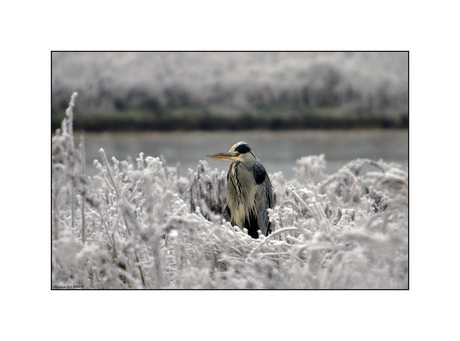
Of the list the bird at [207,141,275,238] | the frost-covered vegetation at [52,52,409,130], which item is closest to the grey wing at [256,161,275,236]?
the bird at [207,141,275,238]

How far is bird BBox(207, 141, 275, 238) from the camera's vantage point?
1.57 metres

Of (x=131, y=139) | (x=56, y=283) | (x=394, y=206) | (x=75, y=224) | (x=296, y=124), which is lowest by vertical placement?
(x=56, y=283)

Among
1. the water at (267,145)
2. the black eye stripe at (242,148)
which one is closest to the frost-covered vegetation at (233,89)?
the water at (267,145)

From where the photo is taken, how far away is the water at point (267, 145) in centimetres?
217

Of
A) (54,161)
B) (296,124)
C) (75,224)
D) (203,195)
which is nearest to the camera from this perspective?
(54,161)

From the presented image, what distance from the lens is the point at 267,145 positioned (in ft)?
8.09

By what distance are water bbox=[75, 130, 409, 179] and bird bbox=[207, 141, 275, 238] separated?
49 cm

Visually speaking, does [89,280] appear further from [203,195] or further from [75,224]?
[203,195]

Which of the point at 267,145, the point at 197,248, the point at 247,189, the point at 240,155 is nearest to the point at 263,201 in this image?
the point at 247,189

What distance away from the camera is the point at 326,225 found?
1176 mm

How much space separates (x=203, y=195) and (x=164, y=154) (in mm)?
510

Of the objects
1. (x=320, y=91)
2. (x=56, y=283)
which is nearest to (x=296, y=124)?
(x=320, y=91)

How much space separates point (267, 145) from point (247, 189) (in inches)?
36.9

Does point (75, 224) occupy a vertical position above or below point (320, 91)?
below
